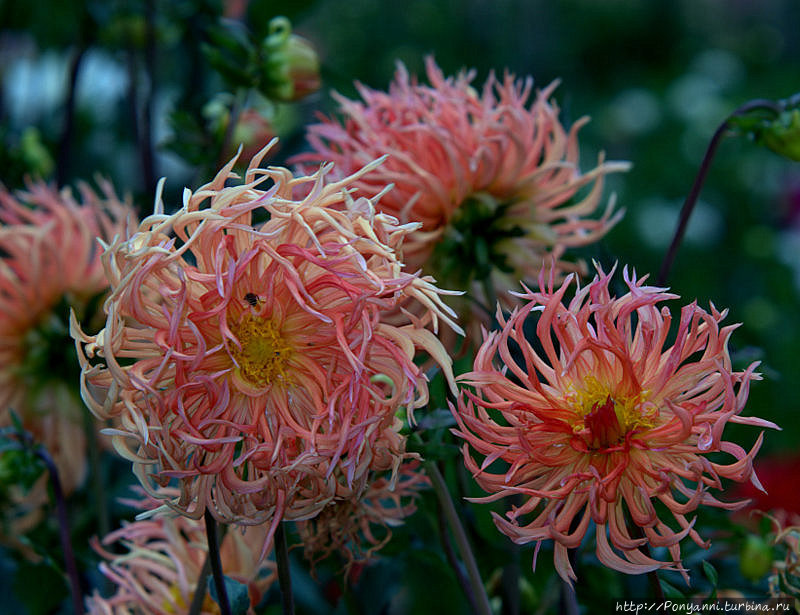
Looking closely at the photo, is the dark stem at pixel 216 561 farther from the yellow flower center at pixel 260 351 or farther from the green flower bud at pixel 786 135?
the green flower bud at pixel 786 135

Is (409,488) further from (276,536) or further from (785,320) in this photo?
(785,320)

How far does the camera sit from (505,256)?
580 millimetres

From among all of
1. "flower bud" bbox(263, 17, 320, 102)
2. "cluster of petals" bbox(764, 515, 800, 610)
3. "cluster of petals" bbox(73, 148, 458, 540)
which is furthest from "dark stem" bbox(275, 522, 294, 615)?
"flower bud" bbox(263, 17, 320, 102)

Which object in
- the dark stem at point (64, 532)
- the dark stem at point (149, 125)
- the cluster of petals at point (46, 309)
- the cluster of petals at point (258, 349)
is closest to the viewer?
the cluster of petals at point (258, 349)

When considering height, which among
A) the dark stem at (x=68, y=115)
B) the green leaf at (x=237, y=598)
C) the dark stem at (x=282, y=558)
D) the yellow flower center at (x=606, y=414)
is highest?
the dark stem at (x=68, y=115)

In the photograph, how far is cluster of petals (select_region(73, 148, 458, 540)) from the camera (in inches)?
13.4

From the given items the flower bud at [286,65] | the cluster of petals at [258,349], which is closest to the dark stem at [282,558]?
the cluster of petals at [258,349]

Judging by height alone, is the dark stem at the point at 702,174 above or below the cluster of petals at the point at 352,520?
above

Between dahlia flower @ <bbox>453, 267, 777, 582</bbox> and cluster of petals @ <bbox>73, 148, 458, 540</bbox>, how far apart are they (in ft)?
0.12

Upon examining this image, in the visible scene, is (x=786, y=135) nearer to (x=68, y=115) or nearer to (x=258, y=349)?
(x=258, y=349)

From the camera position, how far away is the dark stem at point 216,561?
366 mm

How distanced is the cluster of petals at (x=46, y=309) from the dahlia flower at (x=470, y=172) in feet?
0.66

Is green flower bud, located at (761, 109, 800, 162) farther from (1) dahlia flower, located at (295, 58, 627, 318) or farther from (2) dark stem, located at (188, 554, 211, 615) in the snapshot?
(2) dark stem, located at (188, 554, 211, 615)

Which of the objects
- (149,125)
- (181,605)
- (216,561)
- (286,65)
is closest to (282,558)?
(216,561)
